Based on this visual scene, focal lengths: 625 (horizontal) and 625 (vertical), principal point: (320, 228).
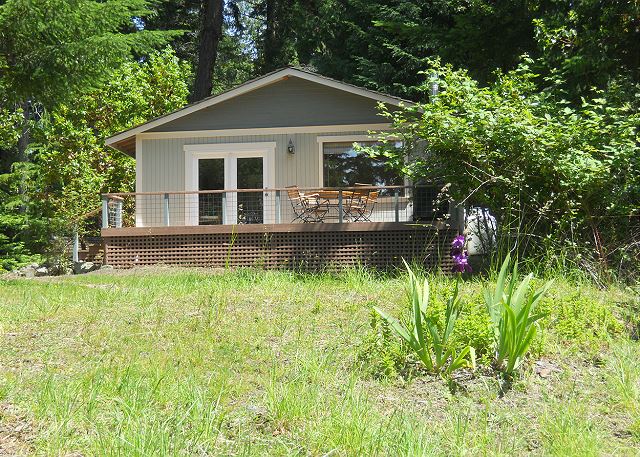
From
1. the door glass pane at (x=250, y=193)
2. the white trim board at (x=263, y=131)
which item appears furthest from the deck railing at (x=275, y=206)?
the white trim board at (x=263, y=131)

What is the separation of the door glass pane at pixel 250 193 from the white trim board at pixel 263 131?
0.64 meters

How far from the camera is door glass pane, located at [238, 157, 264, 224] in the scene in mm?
13945

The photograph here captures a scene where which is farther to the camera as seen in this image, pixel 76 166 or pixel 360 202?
pixel 76 166

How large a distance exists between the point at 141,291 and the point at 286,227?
5.14 meters

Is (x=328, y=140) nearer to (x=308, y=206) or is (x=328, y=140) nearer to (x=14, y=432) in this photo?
(x=308, y=206)

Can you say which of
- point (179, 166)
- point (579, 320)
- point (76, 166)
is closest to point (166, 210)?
point (179, 166)

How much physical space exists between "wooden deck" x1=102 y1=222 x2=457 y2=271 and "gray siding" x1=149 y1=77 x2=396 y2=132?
3.14m

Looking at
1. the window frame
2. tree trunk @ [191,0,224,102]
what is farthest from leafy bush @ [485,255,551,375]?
tree trunk @ [191,0,224,102]

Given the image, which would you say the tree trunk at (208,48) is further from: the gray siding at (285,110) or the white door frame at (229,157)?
the white door frame at (229,157)

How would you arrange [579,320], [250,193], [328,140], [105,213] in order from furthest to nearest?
[328,140] < [250,193] < [105,213] < [579,320]

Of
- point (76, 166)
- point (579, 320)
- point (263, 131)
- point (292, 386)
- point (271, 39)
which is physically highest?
point (271, 39)

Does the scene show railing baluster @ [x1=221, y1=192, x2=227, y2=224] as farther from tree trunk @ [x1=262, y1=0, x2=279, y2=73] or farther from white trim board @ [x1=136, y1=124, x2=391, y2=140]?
tree trunk @ [x1=262, y1=0, x2=279, y2=73]

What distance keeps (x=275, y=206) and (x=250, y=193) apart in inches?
51.6

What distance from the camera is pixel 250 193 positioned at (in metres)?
14.1
